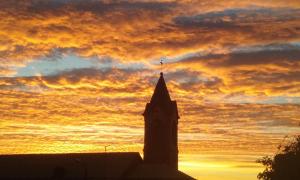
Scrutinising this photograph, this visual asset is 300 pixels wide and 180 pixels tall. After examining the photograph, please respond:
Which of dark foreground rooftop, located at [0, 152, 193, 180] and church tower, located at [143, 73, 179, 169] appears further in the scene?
church tower, located at [143, 73, 179, 169]

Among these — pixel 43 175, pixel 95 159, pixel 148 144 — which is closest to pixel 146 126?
pixel 148 144

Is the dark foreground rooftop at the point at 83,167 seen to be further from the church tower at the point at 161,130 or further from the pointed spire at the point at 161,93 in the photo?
the pointed spire at the point at 161,93

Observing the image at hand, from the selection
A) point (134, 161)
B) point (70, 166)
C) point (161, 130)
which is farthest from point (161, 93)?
point (70, 166)

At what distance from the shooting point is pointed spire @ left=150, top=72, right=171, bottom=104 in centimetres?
7394

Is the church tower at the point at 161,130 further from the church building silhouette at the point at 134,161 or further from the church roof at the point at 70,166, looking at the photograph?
the church roof at the point at 70,166

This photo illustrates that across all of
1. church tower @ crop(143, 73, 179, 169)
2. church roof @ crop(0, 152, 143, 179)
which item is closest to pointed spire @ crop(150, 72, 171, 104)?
church tower @ crop(143, 73, 179, 169)

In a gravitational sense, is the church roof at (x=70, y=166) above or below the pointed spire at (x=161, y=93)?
below

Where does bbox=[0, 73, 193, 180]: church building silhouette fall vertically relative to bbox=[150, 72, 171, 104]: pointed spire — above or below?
below

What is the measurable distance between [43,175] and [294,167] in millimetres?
31591

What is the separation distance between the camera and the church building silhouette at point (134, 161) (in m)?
69.5

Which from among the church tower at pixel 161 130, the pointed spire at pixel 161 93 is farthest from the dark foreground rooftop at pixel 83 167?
the pointed spire at pixel 161 93

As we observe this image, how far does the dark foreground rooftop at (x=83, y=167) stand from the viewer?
6906 centimetres

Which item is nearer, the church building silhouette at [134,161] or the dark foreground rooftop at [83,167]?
the dark foreground rooftop at [83,167]

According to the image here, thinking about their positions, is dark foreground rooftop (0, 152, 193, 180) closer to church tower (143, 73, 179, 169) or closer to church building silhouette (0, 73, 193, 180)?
church building silhouette (0, 73, 193, 180)
